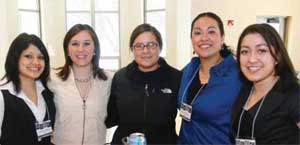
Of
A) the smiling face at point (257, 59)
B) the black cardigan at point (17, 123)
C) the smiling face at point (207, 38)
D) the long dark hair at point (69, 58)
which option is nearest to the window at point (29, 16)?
the long dark hair at point (69, 58)

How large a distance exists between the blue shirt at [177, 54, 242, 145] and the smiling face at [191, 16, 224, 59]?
0.10 m

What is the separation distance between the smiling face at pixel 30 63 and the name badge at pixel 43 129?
0.30 metres

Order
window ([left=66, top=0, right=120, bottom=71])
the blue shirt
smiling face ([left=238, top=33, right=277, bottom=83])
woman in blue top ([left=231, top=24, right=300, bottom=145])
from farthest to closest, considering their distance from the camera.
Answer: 1. window ([left=66, top=0, right=120, bottom=71])
2. the blue shirt
3. smiling face ([left=238, top=33, right=277, bottom=83])
4. woman in blue top ([left=231, top=24, right=300, bottom=145])

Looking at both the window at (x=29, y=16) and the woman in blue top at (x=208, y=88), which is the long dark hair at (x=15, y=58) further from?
the window at (x=29, y=16)

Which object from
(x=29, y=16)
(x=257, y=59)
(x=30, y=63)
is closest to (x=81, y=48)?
(x=30, y=63)

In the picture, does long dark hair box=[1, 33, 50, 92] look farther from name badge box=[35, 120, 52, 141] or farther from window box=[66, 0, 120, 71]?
window box=[66, 0, 120, 71]

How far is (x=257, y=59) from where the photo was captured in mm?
1424

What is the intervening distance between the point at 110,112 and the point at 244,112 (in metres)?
0.98

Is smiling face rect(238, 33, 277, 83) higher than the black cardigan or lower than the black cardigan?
higher

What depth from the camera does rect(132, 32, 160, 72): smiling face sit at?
6.59 ft

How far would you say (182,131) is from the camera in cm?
189

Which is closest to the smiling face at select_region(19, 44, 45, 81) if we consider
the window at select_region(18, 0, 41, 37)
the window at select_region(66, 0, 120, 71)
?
the window at select_region(18, 0, 41, 37)

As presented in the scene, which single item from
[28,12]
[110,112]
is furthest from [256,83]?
[28,12]

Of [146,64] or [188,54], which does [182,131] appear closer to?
[146,64]
